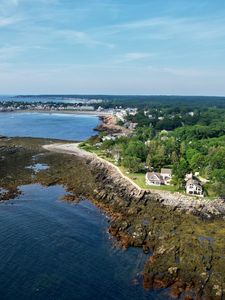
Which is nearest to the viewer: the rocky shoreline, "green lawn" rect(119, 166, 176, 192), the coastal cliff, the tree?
the coastal cliff

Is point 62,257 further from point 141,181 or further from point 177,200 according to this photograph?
point 141,181

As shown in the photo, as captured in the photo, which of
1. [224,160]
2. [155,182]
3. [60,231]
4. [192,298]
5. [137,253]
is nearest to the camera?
[192,298]

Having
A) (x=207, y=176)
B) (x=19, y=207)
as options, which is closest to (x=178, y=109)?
(x=207, y=176)

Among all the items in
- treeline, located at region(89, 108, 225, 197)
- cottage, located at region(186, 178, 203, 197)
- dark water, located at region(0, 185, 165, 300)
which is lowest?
dark water, located at region(0, 185, 165, 300)

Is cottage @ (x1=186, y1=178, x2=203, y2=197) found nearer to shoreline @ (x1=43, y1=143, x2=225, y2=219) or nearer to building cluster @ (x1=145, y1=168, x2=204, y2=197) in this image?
building cluster @ (x1=145, y1=168, x2=204, y2=197)

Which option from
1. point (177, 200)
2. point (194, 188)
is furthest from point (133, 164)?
point (177, 200)

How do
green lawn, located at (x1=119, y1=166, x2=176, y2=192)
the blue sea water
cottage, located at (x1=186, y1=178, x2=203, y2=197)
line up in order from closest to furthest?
the blue sea water
cottage, located at (x1=186, y1=178, x2=203, y2=197)
green lawn, located at (x1=119, y1=166, x2=176, y2=192)

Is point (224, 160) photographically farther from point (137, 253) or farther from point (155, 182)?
point (137, 253)

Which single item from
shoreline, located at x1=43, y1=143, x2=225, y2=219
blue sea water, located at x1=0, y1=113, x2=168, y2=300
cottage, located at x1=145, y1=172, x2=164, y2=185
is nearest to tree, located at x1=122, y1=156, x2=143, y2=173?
shoreline, located at x1=43, y1=143, x2=225, y2=219

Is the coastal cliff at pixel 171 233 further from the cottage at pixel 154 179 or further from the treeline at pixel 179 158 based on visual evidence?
the treeline at pixel 179 158
